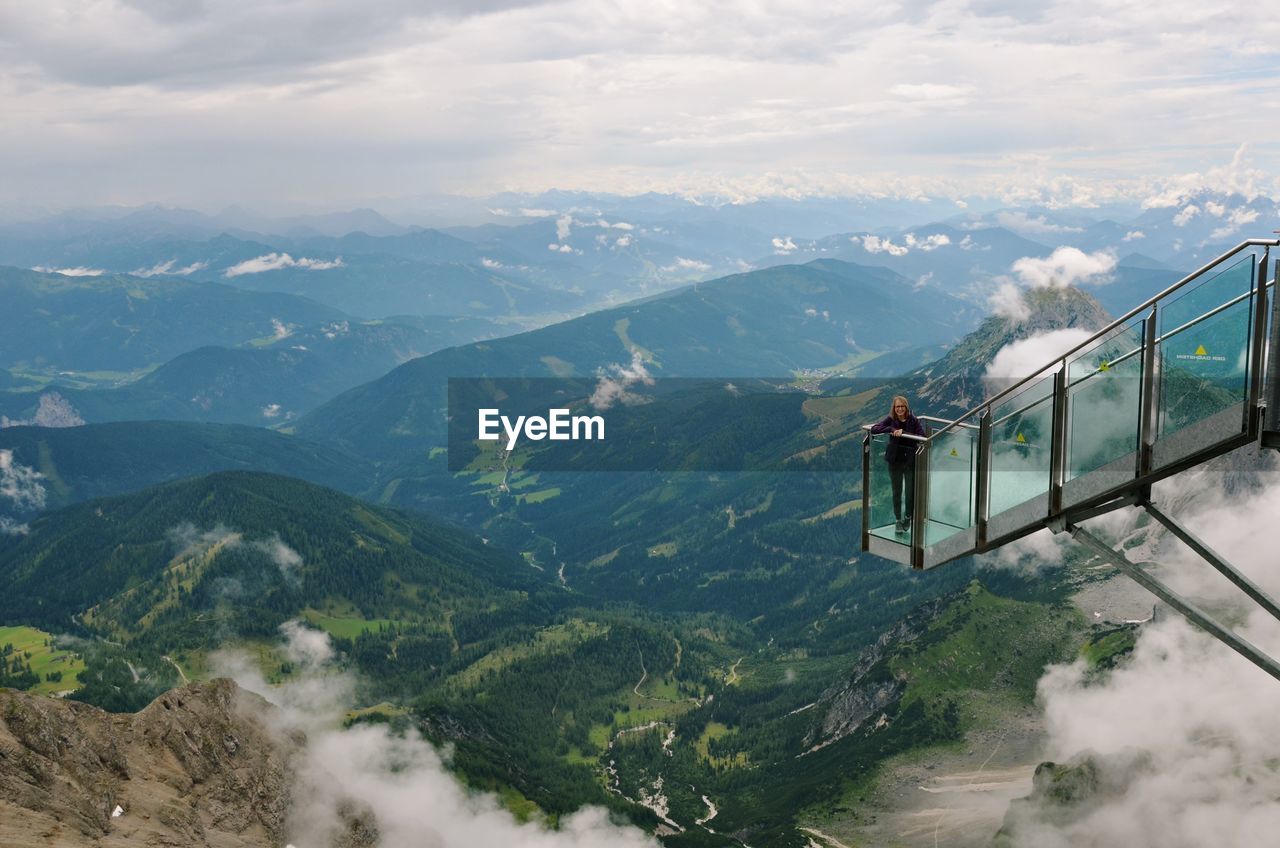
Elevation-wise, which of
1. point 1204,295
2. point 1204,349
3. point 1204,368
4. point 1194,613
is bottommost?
point 1194,613

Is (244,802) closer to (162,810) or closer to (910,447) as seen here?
(162,810)

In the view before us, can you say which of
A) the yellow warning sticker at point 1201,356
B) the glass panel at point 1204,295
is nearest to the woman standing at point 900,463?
the glass panel at point 1204,295

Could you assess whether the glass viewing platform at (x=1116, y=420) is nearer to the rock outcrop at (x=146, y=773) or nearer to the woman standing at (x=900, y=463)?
the woman standing at (x=900, y=463)

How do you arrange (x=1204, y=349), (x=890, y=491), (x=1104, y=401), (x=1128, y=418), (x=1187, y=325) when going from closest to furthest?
(x=1204, y=349)
(x=1187, y=325)
(x=1128, y=418)
(x=1104, y=401)
(x=890, y=491)

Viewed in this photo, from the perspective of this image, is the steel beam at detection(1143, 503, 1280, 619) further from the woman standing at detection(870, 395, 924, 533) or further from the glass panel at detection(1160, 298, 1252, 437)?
the woman standing at detection(870, 395, 924, 533)

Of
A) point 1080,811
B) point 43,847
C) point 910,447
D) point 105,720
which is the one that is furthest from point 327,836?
point 910,447

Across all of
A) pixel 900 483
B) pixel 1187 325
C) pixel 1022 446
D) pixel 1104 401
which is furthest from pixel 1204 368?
pixel 900 483

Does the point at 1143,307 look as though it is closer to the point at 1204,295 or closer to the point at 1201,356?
the point at 1204,295
